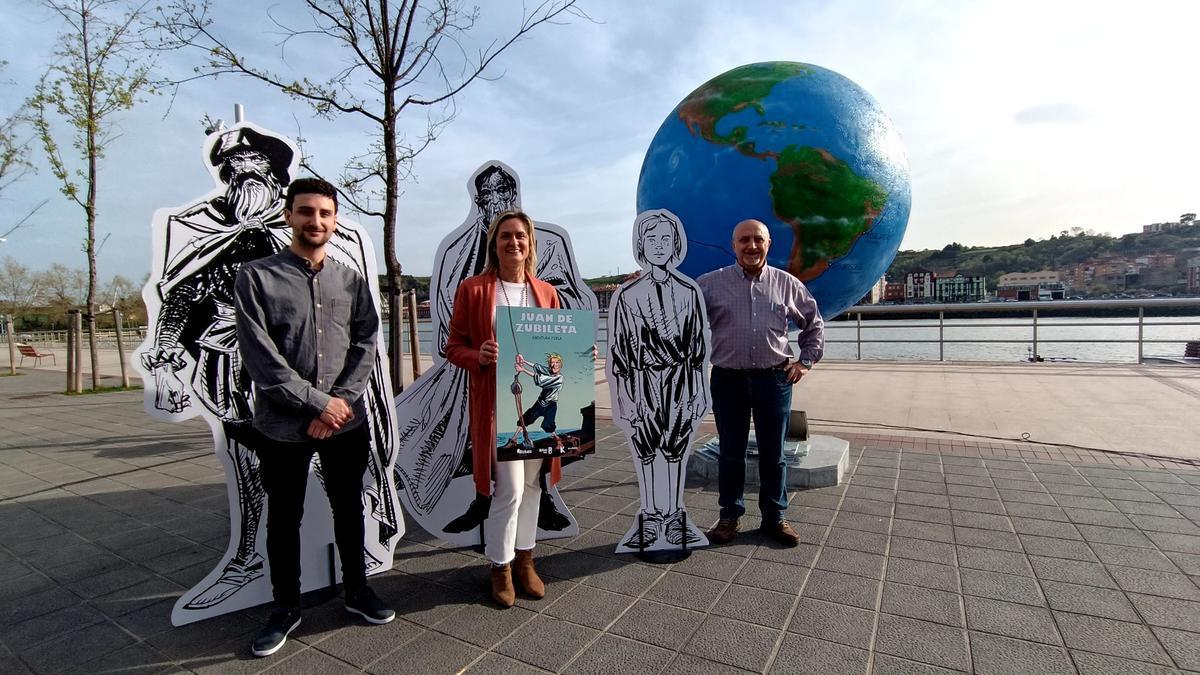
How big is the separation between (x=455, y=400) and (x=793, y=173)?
9.49ft

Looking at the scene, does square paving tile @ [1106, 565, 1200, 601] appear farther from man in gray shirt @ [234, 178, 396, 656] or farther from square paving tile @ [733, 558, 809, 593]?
man in gray shirt @ [234, 178, 396, 656]

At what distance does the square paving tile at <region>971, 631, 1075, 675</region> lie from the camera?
233 centimetres

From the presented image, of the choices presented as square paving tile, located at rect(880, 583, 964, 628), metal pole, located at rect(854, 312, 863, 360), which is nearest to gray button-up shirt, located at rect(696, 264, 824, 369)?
square paving tile, located at rect(880, 583, 964, 628)

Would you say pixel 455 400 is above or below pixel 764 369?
below

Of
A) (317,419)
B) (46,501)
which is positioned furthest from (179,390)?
(46,501)

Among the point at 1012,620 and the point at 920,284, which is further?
the point at 920,284

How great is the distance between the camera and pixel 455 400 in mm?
3830

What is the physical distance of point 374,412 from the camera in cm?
331

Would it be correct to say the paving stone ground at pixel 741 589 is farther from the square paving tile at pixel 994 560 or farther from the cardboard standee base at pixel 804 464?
the cardboard standee base at pixel 804 464

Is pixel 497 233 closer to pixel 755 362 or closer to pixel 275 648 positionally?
pixel 755 362

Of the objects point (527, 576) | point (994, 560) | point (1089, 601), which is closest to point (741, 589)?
point (527, 576)

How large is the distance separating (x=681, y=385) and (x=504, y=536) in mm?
1396

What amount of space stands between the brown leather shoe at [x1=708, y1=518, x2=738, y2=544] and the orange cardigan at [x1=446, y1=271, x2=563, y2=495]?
4.98 feet

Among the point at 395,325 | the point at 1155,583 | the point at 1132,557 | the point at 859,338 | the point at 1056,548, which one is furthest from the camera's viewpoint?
the point at 859,338
